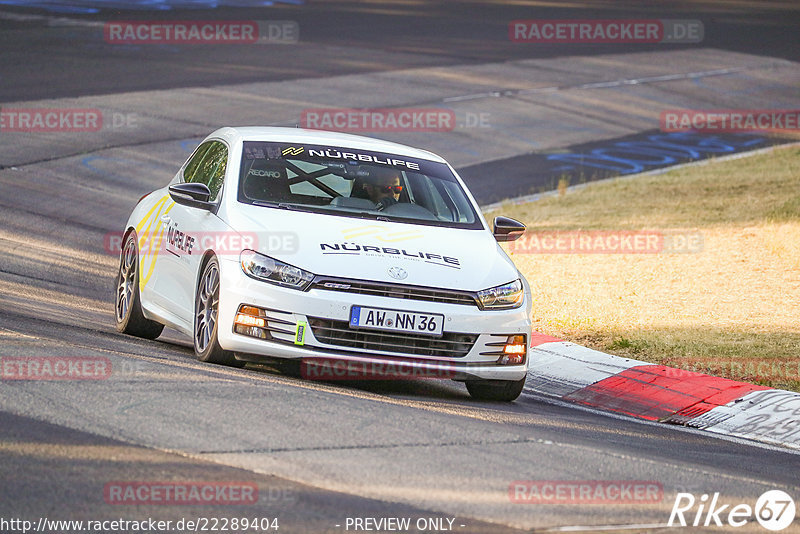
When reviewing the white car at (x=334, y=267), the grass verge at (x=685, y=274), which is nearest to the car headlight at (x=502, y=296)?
the white car at (x=334, y=267)

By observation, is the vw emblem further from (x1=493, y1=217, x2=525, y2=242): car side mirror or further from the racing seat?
(x1=493, y1=217, x2=525, y2=242): car side mirror

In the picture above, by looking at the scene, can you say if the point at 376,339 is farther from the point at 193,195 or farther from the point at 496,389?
the point at 193,195

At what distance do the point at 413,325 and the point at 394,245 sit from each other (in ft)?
2.13

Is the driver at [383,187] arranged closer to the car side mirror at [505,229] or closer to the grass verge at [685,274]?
the car side mirror at [505,229]

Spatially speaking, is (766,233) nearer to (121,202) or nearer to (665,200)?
(665,200)

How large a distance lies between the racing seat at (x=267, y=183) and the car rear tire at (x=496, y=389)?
1861 millimetres

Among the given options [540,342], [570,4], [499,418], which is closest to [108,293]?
[540,342]

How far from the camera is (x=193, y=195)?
935cm

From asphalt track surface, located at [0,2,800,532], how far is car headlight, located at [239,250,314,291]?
62 centimetres

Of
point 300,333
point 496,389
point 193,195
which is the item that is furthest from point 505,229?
point 193,195

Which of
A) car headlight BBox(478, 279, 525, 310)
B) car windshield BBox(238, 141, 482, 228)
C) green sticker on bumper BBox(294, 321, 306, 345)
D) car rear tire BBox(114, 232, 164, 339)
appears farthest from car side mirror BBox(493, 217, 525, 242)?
car rear tire BBox(114, 232, 164, 339)

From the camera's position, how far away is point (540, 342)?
1151 centimetres

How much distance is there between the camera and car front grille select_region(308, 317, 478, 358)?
27.5 ft

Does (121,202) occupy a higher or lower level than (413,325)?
lower
